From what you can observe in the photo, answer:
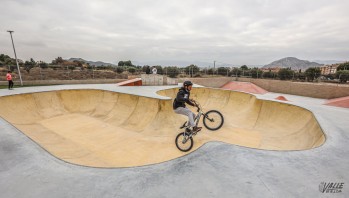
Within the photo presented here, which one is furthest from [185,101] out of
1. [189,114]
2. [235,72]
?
[235,72]

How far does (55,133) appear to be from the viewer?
8719mm

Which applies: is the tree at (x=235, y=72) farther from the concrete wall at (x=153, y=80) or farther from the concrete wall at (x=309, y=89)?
the concrete wall at (x=153, y=80)

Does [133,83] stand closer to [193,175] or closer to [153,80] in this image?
[153,80]

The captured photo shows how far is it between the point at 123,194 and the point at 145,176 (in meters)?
0.52

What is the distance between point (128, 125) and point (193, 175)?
24.7 ft

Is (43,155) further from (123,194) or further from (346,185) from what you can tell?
(346,185)

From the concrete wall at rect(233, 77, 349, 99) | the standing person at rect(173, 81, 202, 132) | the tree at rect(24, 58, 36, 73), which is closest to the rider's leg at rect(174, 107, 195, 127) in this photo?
the standing person at rect(173, 81, 202, 132)

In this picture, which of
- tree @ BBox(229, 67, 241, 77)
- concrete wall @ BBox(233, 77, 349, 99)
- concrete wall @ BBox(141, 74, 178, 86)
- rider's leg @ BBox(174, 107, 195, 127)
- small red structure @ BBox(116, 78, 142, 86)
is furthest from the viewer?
tree @ BBox(229, 67, 241, 77)

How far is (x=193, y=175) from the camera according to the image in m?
3.12

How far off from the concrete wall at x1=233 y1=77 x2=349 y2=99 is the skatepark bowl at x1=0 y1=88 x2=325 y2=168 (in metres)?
13.7

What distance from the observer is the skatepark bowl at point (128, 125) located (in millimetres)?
6835

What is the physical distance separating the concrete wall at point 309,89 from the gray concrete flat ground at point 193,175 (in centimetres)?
2110

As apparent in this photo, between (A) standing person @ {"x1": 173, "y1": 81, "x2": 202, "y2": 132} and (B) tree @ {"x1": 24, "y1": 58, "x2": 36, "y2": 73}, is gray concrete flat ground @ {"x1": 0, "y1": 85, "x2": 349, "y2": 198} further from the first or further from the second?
(B) tree @ {"x1": 24, "y1": 58, "x2": 36, "y2": 73}

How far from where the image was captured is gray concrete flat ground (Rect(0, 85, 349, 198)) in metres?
2.68
